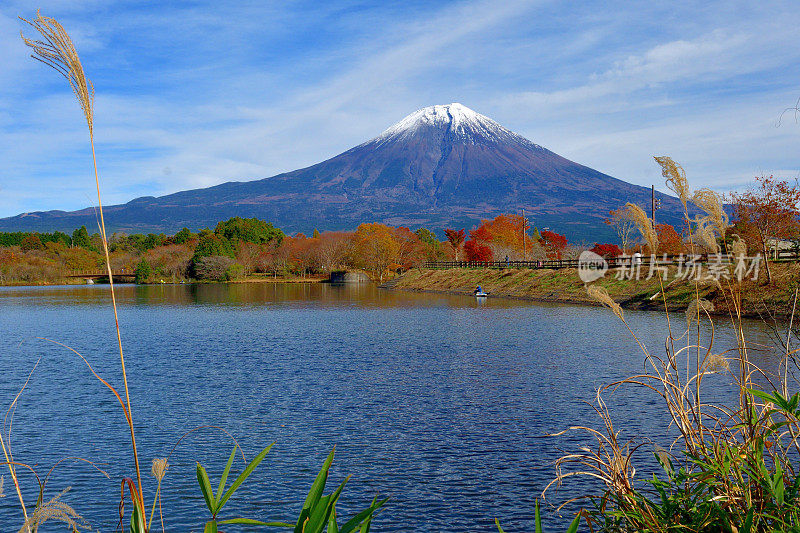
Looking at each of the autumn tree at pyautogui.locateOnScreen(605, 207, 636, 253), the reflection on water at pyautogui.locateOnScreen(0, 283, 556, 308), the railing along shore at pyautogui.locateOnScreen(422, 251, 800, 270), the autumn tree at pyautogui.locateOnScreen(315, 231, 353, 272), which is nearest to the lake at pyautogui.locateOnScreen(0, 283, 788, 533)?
the autumn tree at pyautogui.locateOnScreen(605, 207, 636, 253)

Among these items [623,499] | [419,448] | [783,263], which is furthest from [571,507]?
[783,263]

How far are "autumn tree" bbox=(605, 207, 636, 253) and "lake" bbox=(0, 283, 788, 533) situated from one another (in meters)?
4.02

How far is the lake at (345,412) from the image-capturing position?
8.82m

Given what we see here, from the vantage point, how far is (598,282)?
148ft

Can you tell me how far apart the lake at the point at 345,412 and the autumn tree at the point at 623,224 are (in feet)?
13.2

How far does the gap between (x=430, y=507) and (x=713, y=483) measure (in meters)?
4.84

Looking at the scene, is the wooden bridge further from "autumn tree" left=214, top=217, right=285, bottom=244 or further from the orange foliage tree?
the orange foliage tree

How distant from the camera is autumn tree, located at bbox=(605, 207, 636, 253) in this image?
524cm

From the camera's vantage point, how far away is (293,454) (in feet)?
35.2

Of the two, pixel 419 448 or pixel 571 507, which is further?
pixel 419 448

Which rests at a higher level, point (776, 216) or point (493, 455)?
point (776, 216)

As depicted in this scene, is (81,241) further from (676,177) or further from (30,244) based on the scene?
(676,177)

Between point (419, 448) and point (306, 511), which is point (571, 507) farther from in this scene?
point (306, 511)

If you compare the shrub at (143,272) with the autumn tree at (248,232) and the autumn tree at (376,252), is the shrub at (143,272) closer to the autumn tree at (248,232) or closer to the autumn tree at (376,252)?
the autumn tree at (248,232)
